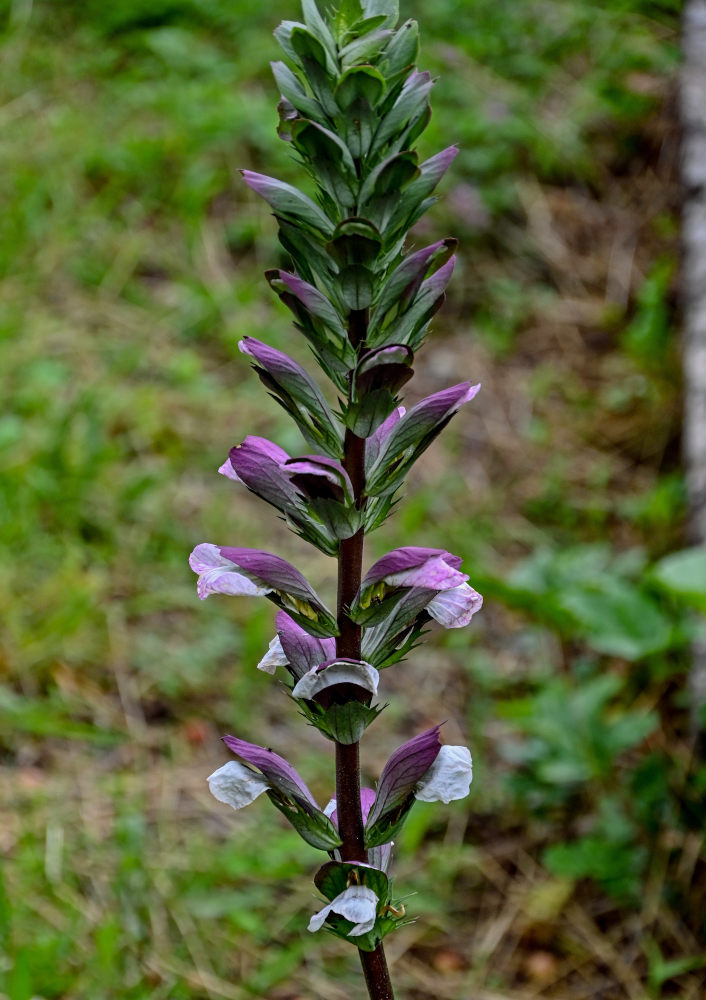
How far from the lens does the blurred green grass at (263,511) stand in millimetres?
2348

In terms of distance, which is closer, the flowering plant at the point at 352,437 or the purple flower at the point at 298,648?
the flowering plant at the point at 352,437

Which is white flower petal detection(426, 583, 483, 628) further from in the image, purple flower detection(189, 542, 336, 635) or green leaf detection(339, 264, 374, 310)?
green leaf detection(339, 264, 374, 310)

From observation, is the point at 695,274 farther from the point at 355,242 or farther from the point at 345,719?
the point at 345,719

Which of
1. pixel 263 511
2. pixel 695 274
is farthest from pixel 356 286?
pixel 695 274

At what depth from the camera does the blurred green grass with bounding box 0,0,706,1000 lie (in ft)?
Result: 7.70

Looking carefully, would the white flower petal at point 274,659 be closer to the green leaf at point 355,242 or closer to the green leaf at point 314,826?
the green leaf at point 314,826

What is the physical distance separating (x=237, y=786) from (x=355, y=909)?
0.21 m

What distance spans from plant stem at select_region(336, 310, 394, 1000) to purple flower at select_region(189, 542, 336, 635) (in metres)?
0.03

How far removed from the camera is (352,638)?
1167 mm

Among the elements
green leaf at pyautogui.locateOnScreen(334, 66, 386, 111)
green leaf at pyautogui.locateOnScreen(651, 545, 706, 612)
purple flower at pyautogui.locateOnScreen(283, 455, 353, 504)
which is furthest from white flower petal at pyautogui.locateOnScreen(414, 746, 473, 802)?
green leaf at pyautogui.locateOnScreen(651, 545, 706, 612)

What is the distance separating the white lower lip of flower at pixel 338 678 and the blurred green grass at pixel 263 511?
109 cm

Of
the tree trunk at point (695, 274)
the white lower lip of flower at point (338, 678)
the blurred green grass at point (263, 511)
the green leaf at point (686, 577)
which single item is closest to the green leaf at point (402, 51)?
the white lower lip of flower at point (338, 678)

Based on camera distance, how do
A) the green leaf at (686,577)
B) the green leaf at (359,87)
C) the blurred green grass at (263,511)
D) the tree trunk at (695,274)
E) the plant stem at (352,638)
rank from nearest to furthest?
the green leaf at (359,87) → the plant stem at (352,638) → the green leaf at (686,577) → the blurred green grass at (263,511) → the tree trunk at (695,274)

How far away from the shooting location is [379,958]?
1.20 meters
